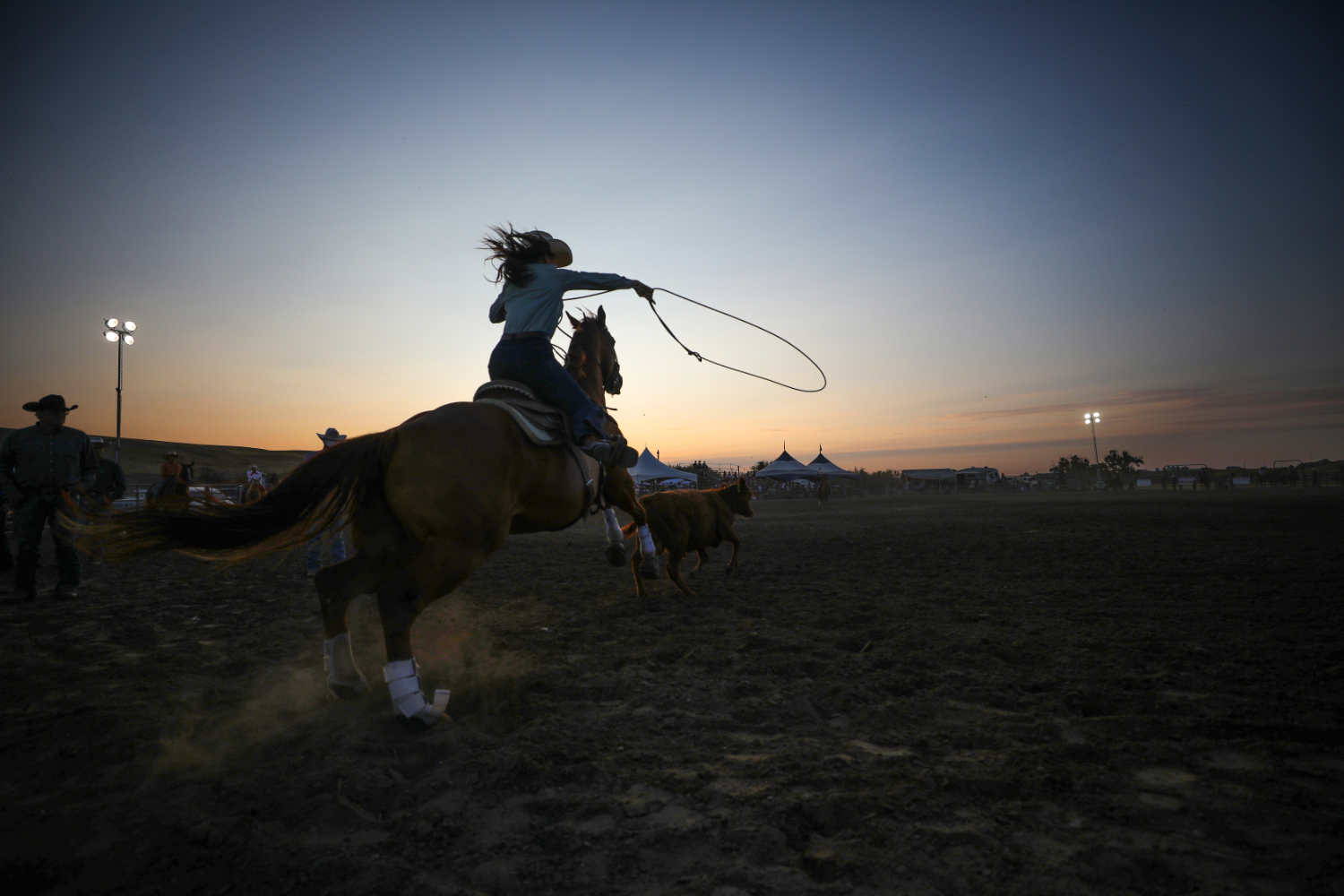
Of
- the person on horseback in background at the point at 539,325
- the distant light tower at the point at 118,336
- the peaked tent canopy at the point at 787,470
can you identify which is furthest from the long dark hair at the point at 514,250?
the peaked tent canopy at the point at 787,470

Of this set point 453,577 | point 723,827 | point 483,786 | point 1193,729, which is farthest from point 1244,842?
point 453,577

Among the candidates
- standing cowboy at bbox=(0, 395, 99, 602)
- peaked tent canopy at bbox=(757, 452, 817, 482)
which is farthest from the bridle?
peaked tent canopy at bbox=(757, 452, 817, 482)

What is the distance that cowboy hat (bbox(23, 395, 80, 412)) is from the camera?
5906mm

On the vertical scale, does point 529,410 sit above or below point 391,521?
above

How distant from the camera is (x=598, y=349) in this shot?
15.7 feet

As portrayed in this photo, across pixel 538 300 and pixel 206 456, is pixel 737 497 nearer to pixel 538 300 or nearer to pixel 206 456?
pixel 538 300

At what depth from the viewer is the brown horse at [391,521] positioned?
9.29 feet

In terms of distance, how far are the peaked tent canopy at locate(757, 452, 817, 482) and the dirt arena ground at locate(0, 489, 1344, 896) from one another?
41.1m

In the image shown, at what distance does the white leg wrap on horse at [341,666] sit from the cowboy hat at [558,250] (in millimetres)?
2792

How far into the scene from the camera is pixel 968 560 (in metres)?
8.66

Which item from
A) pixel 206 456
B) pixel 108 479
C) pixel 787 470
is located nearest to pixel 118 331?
pixel 108 479

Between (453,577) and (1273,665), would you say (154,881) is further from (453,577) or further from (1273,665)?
(1273,665)

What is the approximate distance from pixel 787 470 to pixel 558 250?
144 ft

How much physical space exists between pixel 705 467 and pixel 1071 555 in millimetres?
39057
